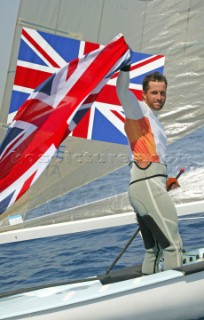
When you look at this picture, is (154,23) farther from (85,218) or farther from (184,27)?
(85,218)

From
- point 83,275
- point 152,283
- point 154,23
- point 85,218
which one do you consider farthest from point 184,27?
point 152,283

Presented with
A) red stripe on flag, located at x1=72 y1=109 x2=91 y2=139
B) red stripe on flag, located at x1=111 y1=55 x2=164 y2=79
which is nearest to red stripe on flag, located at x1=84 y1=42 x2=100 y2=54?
red stripe on flag, located at x1=111 y1=55 x2=164 y2=79

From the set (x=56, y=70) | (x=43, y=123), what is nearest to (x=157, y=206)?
(x=43, y=123)

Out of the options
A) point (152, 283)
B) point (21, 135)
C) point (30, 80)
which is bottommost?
point (152, 283)

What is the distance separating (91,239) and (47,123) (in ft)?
7.95

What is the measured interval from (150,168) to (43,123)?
0.47 metres

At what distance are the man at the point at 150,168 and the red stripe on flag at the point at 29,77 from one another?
1.37 meters

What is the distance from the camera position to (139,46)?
14.1 ft

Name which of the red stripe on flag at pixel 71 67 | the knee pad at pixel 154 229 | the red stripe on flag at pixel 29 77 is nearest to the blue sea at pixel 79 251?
the red stripe on flag at pixel 29 77

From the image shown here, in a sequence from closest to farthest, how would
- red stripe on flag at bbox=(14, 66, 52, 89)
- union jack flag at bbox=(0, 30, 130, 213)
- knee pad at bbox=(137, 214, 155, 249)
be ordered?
union jack flag at bbox=(0, 30, 130, 213)
knee pad at bbox=(137, 214, 155, 249)
red stripe on flag at bbox=(14, 66, 52, 89)

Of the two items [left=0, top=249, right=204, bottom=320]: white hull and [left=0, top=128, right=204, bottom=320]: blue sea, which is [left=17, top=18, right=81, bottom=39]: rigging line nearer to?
[left=0, top=128, right=204, bottom=320]: blue sea

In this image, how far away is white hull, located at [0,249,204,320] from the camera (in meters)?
2.79

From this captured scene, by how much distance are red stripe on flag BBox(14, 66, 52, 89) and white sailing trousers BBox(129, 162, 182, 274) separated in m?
1.43

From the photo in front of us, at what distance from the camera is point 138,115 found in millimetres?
2840
